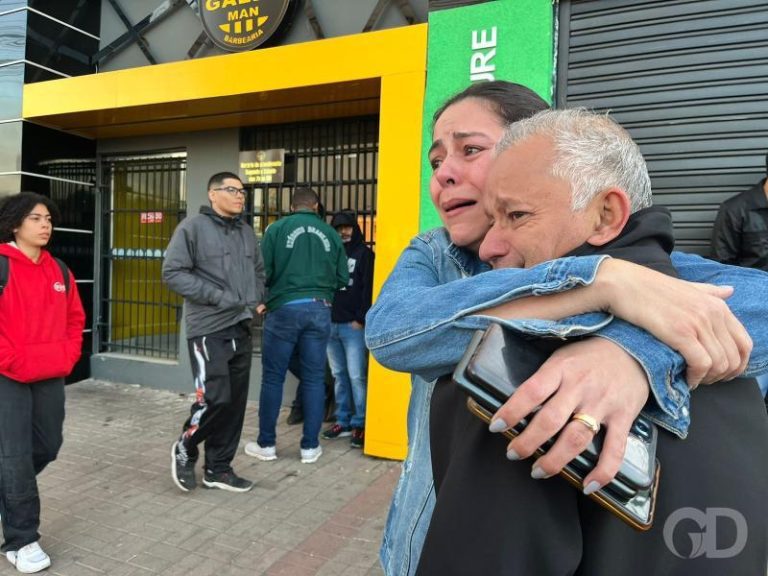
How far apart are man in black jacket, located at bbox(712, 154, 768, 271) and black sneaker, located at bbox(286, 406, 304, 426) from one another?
12.8 feet

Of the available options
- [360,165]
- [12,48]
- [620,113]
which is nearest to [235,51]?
[360,165]

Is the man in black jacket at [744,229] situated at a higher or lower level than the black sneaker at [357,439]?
higher

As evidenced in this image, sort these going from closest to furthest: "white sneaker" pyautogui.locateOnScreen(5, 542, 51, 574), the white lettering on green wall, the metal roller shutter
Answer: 1. "white sneaker" pyautogui.locateOnScreen(5, 542, 51, 574)
2. the metal roller shutter
3. the white lettering on green wall

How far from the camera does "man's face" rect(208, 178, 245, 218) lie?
401cm

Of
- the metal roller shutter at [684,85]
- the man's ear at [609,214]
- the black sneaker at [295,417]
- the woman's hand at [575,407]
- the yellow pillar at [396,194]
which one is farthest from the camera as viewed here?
the black sneaker at [295,417]

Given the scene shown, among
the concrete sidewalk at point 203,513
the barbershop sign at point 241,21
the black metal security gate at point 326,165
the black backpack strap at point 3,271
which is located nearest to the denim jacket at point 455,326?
the concrete sidewalk at point 203,513

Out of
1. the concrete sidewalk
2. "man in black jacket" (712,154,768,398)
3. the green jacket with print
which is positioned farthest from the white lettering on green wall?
the concrete sidewalk

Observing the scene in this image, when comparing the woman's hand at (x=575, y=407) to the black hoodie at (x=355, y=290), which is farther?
the black hoodie at (x=355, y=290)

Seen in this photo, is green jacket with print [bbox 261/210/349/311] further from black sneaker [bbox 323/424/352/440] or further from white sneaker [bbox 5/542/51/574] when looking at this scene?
white sneaker [bbox 5/542/51/574]

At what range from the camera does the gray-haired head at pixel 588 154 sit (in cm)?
82

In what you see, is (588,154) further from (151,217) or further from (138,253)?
(138,253)

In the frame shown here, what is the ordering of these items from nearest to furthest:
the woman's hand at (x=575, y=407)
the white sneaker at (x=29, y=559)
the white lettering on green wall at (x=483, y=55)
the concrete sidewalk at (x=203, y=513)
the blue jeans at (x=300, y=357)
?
1. the woman's hand at (x=575, y=407)
2. the white sneaker at (x=29, y=559)
3. the concrete sidewalk at (x=203, y=513)
4. the white lettering on green wall at (x=483, y=55)
5. the blue jeans at (x=300, y=357)

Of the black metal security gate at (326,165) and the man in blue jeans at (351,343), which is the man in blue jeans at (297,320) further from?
the black metal security gate at (326,165)

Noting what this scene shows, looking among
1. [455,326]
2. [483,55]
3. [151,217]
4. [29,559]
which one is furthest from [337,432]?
[455,326]
